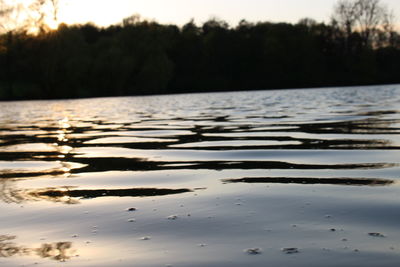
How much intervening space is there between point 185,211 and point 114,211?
16.7 inches

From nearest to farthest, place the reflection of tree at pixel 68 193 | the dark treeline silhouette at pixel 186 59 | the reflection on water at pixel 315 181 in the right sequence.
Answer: the reflection of tree at pixel 68 193 → the reflection on water at pixel 315 181 → the dark treeline silhouette at pixel 186 59

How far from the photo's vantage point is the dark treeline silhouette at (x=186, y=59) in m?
47.9

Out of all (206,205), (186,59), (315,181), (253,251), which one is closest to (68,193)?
(206,205)

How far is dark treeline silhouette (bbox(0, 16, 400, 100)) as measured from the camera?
47875 mm

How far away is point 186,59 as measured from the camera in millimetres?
72750

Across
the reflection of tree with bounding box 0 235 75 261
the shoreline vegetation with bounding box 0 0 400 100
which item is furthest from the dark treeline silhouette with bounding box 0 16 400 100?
the reflection of tree with bounding box 0 235 75 261

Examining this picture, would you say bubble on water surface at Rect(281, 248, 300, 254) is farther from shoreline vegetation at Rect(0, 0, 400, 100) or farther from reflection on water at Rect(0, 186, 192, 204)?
shoreline vegetation at Rect(0, 0, 400, 100)

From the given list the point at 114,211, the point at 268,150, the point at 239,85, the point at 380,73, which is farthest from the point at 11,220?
the point at 380,73

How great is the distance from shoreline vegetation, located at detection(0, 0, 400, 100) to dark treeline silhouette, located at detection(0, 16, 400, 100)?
10 centimetres

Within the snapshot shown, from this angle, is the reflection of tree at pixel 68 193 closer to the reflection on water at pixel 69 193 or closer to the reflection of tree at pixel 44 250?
the reflection on water at pixel 69 193

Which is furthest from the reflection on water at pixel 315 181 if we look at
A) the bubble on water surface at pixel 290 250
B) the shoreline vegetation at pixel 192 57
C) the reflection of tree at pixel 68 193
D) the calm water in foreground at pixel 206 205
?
the shoreline vegetation at pixel 192 57

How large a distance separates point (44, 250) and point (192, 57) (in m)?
71.7

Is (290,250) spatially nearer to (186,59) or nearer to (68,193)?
(68,193)

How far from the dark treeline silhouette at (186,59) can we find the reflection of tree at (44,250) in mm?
46271
